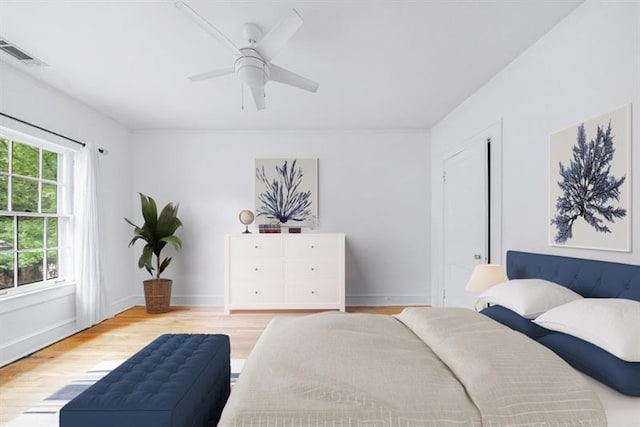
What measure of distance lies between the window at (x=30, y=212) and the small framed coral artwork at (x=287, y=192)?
7.46 ft

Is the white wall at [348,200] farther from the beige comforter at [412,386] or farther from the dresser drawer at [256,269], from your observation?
the beige comforter at [412,386]

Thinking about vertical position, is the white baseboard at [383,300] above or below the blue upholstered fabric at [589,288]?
below

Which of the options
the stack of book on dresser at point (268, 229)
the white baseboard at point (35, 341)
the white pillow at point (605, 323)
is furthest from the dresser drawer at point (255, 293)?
the white pillow at point (605, 323)

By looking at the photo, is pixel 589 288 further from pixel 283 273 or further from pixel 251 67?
pixel 283 273

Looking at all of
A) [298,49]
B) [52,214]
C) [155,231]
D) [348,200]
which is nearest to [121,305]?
[155,231]

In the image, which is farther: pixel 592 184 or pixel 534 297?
pixel 592 184

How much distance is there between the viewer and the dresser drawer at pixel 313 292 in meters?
4.70

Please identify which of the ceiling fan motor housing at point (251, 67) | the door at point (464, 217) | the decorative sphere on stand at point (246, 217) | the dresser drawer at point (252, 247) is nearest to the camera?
the ceiling fan motor housing at point (251, 67)

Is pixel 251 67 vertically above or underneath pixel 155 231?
above

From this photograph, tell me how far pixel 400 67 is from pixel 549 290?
6.84 feet

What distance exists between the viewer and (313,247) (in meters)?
4.73

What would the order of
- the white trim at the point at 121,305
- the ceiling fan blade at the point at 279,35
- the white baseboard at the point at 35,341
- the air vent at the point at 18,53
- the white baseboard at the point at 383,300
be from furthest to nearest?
the white baseboard at the point at 383,300, the white trim at the point at 121,305, the white baseboard at the point at 35,341, the air vent at the point at 18,53, the ceiling fan blade at the point at 279,35

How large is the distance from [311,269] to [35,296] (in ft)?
9.31

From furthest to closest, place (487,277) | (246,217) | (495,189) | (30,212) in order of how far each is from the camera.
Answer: (246,217) < (30,212) < (495,189) < (487,277)
